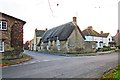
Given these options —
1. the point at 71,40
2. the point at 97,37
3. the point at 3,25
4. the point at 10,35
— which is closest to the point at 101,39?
the point at 97,37

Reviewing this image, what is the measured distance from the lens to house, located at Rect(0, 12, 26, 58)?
32875mm

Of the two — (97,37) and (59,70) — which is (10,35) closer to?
(59,70)

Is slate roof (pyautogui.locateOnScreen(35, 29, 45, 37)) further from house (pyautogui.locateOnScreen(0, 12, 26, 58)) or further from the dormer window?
the dormer window

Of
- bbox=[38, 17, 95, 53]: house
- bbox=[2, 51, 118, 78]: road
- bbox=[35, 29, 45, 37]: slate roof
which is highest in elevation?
bbox=[35, 29, 45, 37]: slate roof

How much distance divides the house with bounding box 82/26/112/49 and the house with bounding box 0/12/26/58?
140 ft

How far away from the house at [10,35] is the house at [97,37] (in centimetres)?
4272

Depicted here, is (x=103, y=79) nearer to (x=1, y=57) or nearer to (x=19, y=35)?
(x=1, y=57)

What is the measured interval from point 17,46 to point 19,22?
13.1ft

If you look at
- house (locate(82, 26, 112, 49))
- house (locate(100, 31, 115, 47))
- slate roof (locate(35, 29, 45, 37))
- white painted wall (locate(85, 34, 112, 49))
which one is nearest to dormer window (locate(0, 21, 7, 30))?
house (locate(82, 26, 112, 49))

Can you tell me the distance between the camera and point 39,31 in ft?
309

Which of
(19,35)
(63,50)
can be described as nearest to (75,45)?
(63,50)

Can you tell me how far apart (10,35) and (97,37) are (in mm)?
53406

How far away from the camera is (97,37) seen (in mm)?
82875

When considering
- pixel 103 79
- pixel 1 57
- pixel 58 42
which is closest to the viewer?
pixel 103 79
